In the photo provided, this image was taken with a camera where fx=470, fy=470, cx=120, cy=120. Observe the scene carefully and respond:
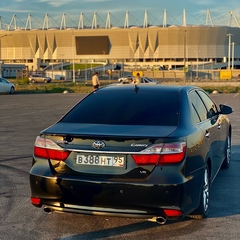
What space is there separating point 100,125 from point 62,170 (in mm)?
699

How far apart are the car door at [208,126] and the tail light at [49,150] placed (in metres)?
1.69

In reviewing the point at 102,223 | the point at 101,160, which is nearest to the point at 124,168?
the point at 101,160

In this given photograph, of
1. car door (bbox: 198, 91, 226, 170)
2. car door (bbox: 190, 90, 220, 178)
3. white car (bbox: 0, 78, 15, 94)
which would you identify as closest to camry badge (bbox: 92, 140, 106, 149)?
car door (bbox: 190, 90, 220, 178)

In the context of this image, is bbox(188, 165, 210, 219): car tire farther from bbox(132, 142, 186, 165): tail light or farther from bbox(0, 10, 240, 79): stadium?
bbox(0, 10, 240, 79): stadium

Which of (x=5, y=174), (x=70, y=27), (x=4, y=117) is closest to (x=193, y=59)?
(x=70, y=27)

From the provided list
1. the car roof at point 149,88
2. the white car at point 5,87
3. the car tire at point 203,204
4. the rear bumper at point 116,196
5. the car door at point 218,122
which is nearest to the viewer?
the rear bumper at point 116,196

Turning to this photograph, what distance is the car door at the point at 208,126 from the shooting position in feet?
19.3

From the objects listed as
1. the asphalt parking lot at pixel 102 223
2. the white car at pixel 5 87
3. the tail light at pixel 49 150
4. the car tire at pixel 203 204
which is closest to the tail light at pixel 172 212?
the asphalt parking lot at pixel 102 223

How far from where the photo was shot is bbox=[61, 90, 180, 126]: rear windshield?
5484mm

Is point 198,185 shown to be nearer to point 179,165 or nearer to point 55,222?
point 179,165

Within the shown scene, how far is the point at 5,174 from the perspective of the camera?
7.92 meters

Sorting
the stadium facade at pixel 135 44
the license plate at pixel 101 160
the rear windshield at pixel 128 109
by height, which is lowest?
the license plate at pixel 101 160

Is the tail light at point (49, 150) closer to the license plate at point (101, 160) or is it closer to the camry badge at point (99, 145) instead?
the license plate at point (101, 160)

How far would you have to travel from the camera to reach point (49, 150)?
16.5 ft
